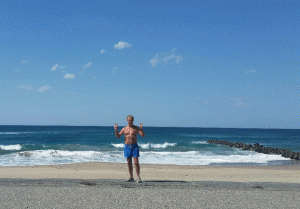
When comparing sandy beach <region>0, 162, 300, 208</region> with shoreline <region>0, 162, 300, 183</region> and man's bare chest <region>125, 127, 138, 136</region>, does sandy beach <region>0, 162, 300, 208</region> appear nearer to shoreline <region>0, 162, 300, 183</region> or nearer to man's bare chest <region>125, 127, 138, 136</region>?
man's bare chest <region>125, 127, 138, 136</region>

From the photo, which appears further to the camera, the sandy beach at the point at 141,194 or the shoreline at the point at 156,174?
the shoreline at the point at 156,174

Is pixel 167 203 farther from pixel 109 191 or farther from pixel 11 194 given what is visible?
pixel 11 194

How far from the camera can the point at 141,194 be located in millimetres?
5875

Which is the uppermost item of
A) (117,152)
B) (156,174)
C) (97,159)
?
(156,174)

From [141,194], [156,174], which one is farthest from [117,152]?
[141,194]

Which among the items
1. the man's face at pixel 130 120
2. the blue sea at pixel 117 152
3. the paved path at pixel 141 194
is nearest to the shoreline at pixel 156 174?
the man's face at pixel 130 120

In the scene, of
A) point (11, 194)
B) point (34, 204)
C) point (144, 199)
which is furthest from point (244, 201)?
point (11, 194)

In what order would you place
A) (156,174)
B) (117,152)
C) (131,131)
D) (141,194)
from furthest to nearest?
(117,152) < (156,174) < (131,131) < (141,194)

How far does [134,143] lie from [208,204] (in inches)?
117

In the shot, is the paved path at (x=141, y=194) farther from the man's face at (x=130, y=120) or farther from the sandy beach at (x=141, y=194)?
the man's face at (x=130, y=120)

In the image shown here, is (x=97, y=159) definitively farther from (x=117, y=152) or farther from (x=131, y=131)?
(x=131, y=131)

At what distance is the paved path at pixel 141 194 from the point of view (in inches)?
206

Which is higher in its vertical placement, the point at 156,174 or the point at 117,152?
the point at 156,174

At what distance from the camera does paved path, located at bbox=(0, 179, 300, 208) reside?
5.23 metres
